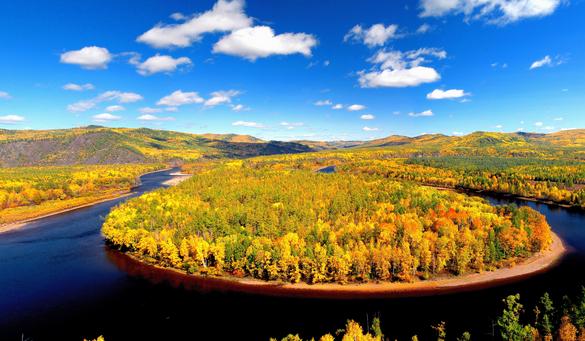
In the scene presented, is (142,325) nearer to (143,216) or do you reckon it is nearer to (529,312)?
(143,216)

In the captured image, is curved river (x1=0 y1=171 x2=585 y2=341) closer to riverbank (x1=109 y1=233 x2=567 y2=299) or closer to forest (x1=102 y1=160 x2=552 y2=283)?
riverbank (x1=109 y1=233 x2=567 y2=299)

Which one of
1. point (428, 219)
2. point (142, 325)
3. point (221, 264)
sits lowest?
point (142, 325)

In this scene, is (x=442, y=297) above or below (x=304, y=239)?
below

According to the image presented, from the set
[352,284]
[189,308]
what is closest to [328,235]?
[352,284]

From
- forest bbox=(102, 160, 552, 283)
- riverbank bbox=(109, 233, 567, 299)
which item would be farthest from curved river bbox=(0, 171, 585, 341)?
forest bbox=(102, 160, 552, 283)

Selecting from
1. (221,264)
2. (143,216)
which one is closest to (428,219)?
(221,264)

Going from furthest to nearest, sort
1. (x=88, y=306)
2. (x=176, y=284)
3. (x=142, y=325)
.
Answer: (x=176, y=284) < (x=88, y=306) < (x=142, y=325)

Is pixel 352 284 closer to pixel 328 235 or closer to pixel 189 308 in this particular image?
pixel 328 235
